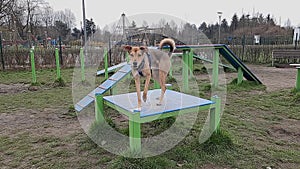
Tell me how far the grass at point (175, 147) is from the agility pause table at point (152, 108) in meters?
0.22

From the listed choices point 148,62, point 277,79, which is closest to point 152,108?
point 148,62

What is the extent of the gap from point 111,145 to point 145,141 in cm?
Answer: 49

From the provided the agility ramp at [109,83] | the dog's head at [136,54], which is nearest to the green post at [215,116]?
the dog's head at [136,54]

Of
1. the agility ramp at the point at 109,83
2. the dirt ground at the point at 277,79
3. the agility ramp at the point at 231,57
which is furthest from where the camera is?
the dirt ground at the point at 277,79

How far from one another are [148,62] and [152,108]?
1.91ft

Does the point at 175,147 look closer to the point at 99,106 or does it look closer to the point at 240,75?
the point at 99,106

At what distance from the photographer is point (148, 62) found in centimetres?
265

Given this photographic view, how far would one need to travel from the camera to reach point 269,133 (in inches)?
143

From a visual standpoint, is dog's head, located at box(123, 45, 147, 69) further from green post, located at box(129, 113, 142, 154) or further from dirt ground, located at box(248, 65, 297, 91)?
dirt ground, located at box(248, 65, 297, 91)

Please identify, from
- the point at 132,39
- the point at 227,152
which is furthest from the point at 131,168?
the point at 132,39

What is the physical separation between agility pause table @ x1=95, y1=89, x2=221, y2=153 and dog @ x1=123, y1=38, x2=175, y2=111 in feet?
0.43

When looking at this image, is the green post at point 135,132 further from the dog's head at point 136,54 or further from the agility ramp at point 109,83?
the agility ramp at point 109,83

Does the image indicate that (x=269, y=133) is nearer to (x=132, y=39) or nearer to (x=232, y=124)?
(x=232, y=124)

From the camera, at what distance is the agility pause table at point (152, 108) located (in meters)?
2.57
